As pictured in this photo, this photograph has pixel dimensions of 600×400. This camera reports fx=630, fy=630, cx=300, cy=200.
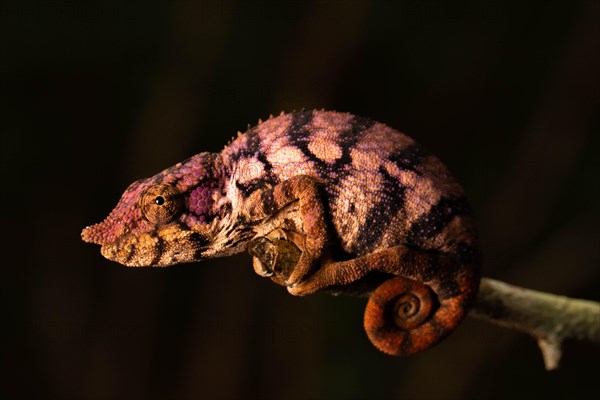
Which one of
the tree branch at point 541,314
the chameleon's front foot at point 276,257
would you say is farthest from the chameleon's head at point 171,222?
the tree branch at point 541,314

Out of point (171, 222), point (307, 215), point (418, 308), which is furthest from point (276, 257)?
point (418, 308)

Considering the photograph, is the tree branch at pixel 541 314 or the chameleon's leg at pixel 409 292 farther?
the tree branch at pixel 541 314

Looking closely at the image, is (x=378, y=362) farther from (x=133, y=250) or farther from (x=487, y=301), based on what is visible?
(x=133, y=250)

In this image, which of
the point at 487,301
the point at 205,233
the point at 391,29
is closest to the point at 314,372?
the point at 391,29

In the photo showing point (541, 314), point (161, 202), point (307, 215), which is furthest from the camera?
point (541, 314)

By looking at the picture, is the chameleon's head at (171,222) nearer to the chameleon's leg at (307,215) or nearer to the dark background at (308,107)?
the chameleon's leg at (307,215)

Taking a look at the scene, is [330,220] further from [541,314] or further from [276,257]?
[541,314]
